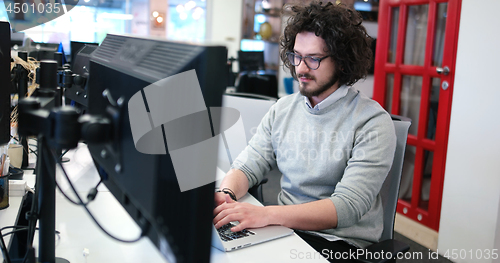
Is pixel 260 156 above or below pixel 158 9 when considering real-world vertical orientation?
below

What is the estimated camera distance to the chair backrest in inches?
54.2

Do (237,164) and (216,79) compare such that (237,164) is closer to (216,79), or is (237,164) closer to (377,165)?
(377,165)

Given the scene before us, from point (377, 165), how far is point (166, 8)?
5.78m

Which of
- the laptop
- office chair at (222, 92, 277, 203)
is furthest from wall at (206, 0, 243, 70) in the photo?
the laptop

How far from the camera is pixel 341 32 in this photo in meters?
1.45

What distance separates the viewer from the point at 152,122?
0.53 m

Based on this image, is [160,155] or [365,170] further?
[365,170]

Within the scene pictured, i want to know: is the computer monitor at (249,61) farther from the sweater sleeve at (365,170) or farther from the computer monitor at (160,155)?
the computer monitor at (160,155)

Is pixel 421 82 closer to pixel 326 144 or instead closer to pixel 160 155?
pixel 326 144

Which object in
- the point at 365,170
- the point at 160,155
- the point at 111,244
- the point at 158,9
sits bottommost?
A: the point at 111,244

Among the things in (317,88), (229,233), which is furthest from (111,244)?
(317,88)

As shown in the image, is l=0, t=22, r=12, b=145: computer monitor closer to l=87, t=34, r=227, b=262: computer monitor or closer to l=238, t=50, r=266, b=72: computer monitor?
l=87, t=34, r=227, b=262: computer monitor

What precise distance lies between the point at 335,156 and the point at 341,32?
428 millimetres

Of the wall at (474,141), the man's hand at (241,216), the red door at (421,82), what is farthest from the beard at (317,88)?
the red door at (421,82)
